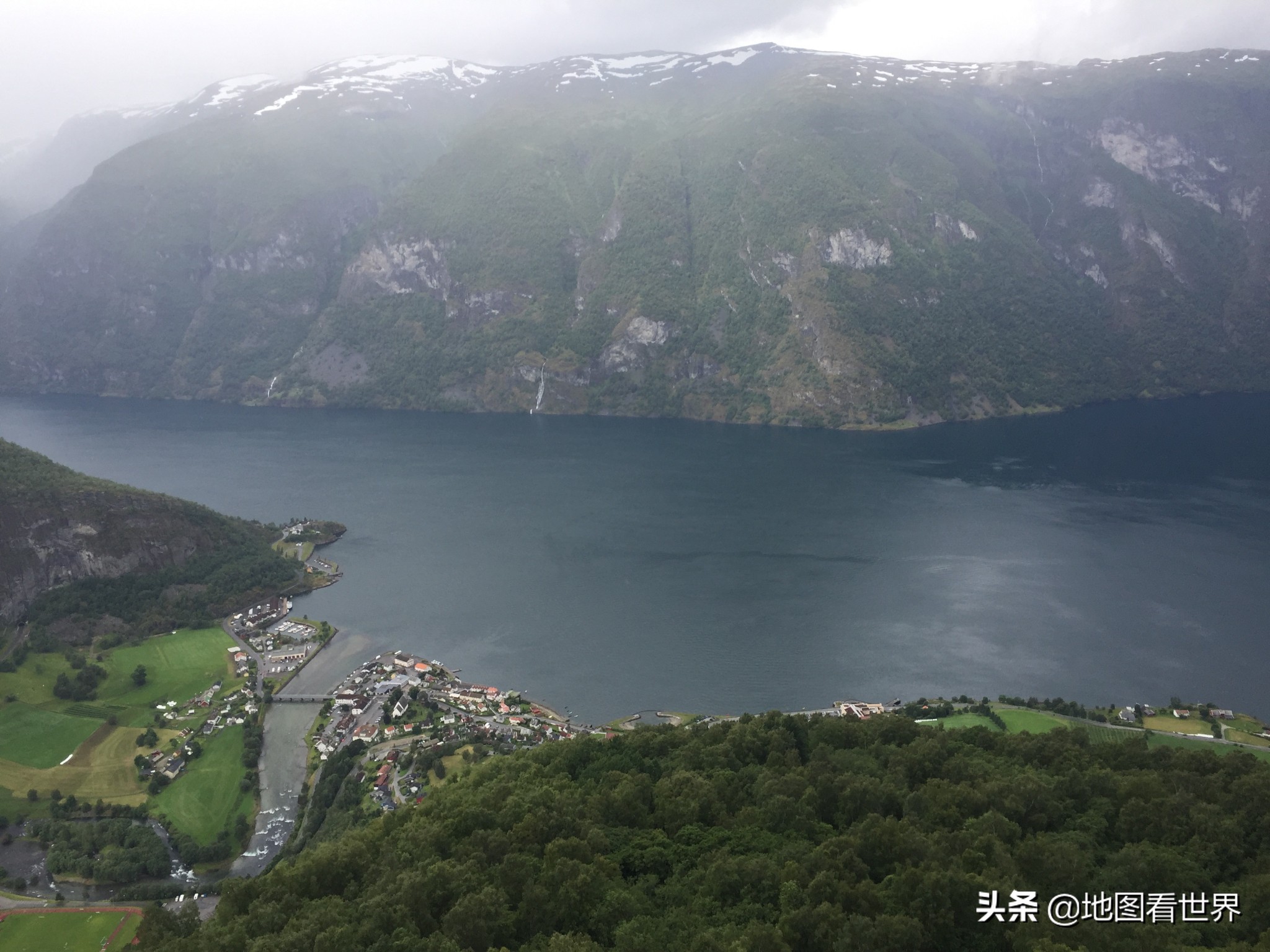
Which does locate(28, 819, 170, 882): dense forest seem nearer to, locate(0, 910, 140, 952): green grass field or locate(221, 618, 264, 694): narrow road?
locate(0, 910, 140, 952): green grass field

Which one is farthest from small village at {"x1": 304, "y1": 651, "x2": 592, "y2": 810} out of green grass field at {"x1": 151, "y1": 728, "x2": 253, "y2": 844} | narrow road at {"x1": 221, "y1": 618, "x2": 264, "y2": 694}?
narrow road at {"x1": 221, "y1": 618, "x2": 264, "y2": 694}

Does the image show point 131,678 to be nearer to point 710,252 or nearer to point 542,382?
point 542,382

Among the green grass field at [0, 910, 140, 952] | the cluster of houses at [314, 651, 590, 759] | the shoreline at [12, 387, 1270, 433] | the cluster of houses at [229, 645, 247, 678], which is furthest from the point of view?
the shoreline at [12, 387, 1270, 433]

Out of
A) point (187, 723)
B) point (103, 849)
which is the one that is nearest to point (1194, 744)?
point (103, 849)

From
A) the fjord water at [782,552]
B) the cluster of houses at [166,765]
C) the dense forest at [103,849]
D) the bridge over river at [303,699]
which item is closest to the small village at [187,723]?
the cluster of houses at [166,765]

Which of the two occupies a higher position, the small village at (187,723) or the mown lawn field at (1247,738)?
the mown lawn field at (1247,738)

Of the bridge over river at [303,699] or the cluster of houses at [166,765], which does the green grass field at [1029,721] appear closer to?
the bridge over river at [303,699]
